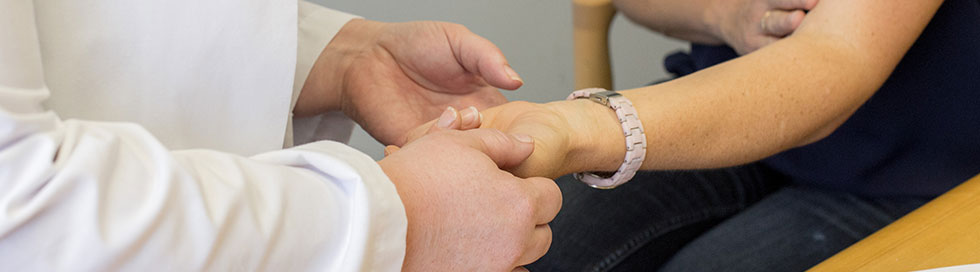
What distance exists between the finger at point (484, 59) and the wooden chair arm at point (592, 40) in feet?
1.47

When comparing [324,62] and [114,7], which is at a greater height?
[114,7]

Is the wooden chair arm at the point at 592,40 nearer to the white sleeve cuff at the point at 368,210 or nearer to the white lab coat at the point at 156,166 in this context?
the white lab coat at the point at 156,166

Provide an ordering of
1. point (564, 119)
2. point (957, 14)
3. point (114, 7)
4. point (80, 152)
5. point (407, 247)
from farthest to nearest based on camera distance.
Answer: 1. point (957, 14)
2. point (564, 119)
3. point (114, 7)
4. point (407, 247)
5. point (80, 152)

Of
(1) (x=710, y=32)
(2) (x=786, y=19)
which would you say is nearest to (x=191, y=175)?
(2) (x=786, y=19)

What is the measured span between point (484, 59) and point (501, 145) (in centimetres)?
18

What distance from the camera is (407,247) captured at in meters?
0.55

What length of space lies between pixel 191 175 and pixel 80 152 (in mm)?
61

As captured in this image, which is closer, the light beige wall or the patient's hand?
the patient's hand

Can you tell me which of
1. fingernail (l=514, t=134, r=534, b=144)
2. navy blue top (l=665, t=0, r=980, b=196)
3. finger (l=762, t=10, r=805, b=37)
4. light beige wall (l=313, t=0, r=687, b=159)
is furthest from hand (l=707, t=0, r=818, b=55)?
light beige wall (l=313, t=0, r=687, b=159)

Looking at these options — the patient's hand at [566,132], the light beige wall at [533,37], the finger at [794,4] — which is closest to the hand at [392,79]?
the patient's hand at [566,132]

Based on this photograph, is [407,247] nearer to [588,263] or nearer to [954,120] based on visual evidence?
[588,263]

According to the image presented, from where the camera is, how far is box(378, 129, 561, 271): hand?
0.56 metres

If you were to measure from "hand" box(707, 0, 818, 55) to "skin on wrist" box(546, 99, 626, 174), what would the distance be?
270 mm

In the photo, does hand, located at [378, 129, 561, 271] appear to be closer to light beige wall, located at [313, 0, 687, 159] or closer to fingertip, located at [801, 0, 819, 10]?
fingertip, located at [801, 0, 819, 10]
